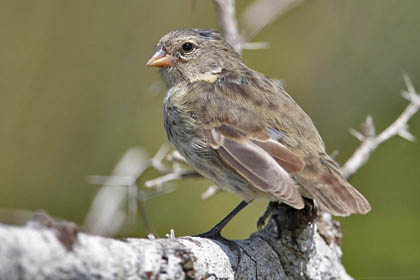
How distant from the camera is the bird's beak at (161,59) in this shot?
4.55 metres

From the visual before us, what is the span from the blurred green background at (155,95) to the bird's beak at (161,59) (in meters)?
0.98

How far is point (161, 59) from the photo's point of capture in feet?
15.0

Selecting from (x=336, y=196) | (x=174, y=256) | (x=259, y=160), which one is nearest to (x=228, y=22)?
(x=259, y=160)

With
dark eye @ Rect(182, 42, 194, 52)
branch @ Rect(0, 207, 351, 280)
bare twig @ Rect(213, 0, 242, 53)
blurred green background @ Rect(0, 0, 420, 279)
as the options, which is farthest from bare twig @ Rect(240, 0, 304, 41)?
branch @ Rect(0, 207, 351, 280)

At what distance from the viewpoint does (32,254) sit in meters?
2.00

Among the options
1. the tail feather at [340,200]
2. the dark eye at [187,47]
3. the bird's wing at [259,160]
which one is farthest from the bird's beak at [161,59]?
the tail feather at [340,200]

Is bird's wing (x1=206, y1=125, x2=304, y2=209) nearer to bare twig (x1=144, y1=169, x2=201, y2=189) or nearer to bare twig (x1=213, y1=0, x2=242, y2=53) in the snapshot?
bare twig (x1=144, y1=169, x2=201, y2=189)

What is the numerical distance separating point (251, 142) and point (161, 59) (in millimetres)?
1218

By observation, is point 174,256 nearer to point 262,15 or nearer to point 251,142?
point 251,142

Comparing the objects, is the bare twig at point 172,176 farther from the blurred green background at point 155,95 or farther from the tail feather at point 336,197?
the blurred green background at point 155,95

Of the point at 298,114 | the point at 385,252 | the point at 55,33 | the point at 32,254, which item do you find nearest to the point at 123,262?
the point at 32,254

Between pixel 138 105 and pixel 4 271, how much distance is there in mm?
4351

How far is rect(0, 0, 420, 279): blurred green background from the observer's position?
5.61 meters

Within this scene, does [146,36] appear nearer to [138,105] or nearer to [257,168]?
[138,105]
